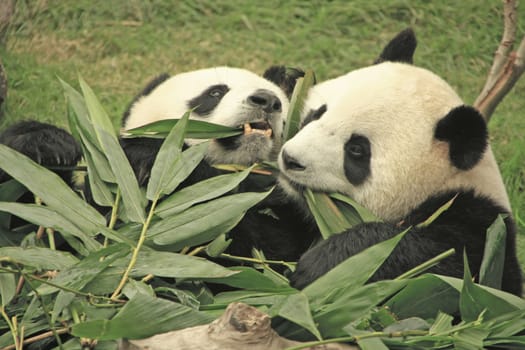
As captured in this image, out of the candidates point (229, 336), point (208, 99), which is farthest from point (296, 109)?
point (229, 336)

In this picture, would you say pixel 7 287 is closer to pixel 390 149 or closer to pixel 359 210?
pixel 359 210

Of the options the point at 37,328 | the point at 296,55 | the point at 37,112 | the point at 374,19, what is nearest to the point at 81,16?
the point at 37,112

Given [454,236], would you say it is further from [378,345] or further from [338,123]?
[378,345]

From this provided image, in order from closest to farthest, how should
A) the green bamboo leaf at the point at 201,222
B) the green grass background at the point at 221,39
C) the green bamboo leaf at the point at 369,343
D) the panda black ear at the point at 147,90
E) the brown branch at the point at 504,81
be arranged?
1. the green bamboo leaf at the point at 369,343
2. the green bamboo leaf at the point at 201,222
3. the panda black ear at the point at 147,90
4. the brown branch at the point at 504,81
5. the green grass background at the point at 221,39

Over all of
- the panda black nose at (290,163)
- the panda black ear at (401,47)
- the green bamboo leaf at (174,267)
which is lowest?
the green bamboo leaf at (174,267)

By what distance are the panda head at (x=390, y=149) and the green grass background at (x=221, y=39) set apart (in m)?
3.14

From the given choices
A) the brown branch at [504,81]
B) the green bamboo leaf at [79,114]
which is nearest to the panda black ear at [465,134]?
the green bamboo leaf at [79,114]

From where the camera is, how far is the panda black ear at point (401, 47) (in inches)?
131

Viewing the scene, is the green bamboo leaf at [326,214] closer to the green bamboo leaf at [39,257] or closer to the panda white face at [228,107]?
the panda white face at [228,107]

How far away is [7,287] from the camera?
2436 millimetres

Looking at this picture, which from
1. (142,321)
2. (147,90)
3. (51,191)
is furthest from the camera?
(147,90)

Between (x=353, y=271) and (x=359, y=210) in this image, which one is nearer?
(x=353, y=271)

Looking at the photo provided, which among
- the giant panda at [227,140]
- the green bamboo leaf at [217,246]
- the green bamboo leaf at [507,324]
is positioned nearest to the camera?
the green bamboo leaf at [507,324]

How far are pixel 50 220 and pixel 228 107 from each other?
0.93 meters
